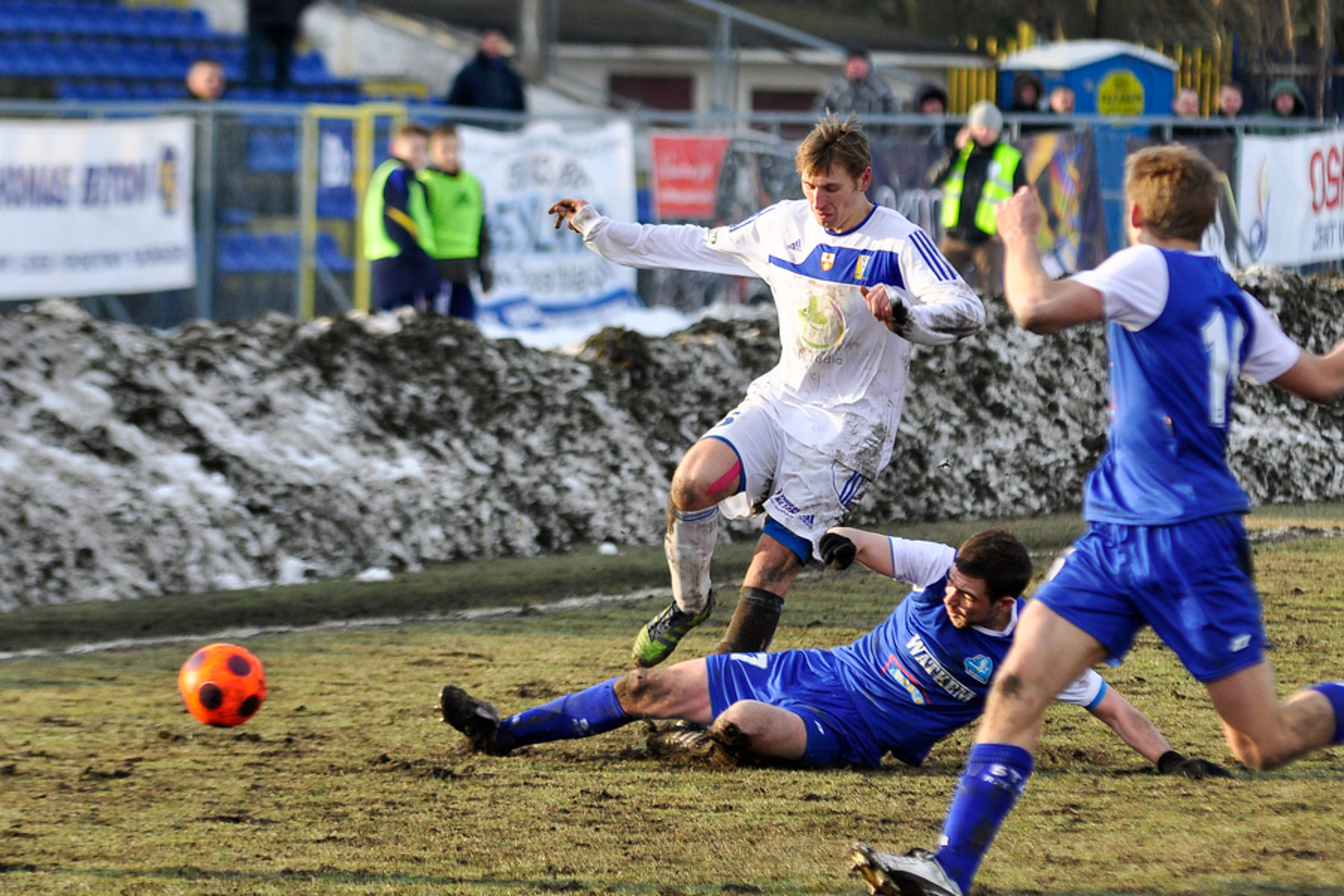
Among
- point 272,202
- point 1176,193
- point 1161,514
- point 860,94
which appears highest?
point 860,94

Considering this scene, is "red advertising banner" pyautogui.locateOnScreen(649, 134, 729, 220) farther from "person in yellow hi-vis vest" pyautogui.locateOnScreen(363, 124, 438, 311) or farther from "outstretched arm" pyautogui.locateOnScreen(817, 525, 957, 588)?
"outstretched arm" pyautogui.locateOnScreen(817, 525, 957, 588)

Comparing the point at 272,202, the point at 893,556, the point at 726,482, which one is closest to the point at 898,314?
the point at 893,556

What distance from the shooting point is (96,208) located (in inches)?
480

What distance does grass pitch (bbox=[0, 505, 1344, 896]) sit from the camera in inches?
171

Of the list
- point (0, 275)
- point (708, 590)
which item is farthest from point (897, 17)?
point (708, 590)

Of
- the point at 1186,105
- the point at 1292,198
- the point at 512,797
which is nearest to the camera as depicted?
the point at 512,797

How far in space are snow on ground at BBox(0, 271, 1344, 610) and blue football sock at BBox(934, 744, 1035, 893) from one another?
565cm

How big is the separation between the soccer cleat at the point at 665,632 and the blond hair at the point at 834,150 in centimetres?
166

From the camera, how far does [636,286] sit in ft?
49.6

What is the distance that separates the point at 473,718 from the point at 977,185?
974 centimetres

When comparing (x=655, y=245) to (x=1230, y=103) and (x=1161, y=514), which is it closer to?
(x=1161, y=514)

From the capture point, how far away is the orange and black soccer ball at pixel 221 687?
581 centimetres

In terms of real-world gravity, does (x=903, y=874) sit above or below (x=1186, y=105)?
below

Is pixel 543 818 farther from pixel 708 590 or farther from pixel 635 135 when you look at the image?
pixel 635 135
